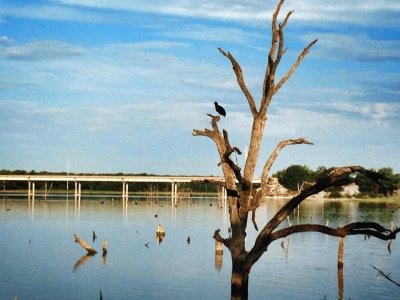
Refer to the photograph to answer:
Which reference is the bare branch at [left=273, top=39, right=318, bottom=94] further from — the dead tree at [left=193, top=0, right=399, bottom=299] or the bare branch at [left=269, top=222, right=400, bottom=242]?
the bare branch at [left=269, top=222, right=400, bottom=242]

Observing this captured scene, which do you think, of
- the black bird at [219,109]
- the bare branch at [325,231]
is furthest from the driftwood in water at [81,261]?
the black bird at [219,109]

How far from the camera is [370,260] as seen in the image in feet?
175

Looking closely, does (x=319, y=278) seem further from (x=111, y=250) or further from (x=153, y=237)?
(x=153, y=237)

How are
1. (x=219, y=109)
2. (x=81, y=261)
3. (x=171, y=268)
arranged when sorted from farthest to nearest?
(x=81, y=261) < (x=171, y=268) < (x=219, y=109)

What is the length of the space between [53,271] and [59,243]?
1872 cm

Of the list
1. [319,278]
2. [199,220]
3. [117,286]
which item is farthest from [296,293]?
[199,220]

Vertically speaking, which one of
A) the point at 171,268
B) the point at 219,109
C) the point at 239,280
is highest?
the point at 219,109

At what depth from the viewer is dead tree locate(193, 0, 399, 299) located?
18.4 m

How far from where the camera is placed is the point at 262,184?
1917 centimetres

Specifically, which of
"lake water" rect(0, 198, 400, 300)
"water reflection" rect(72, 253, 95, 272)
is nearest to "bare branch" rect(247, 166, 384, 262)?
"lake water" rect(0, 198, 400, 300)

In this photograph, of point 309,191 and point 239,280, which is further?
point 239,280

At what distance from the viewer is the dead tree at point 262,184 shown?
1842cm

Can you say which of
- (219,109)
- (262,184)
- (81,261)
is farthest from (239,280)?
(81,261)

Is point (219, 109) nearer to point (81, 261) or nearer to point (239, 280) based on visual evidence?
point (239, 280)
